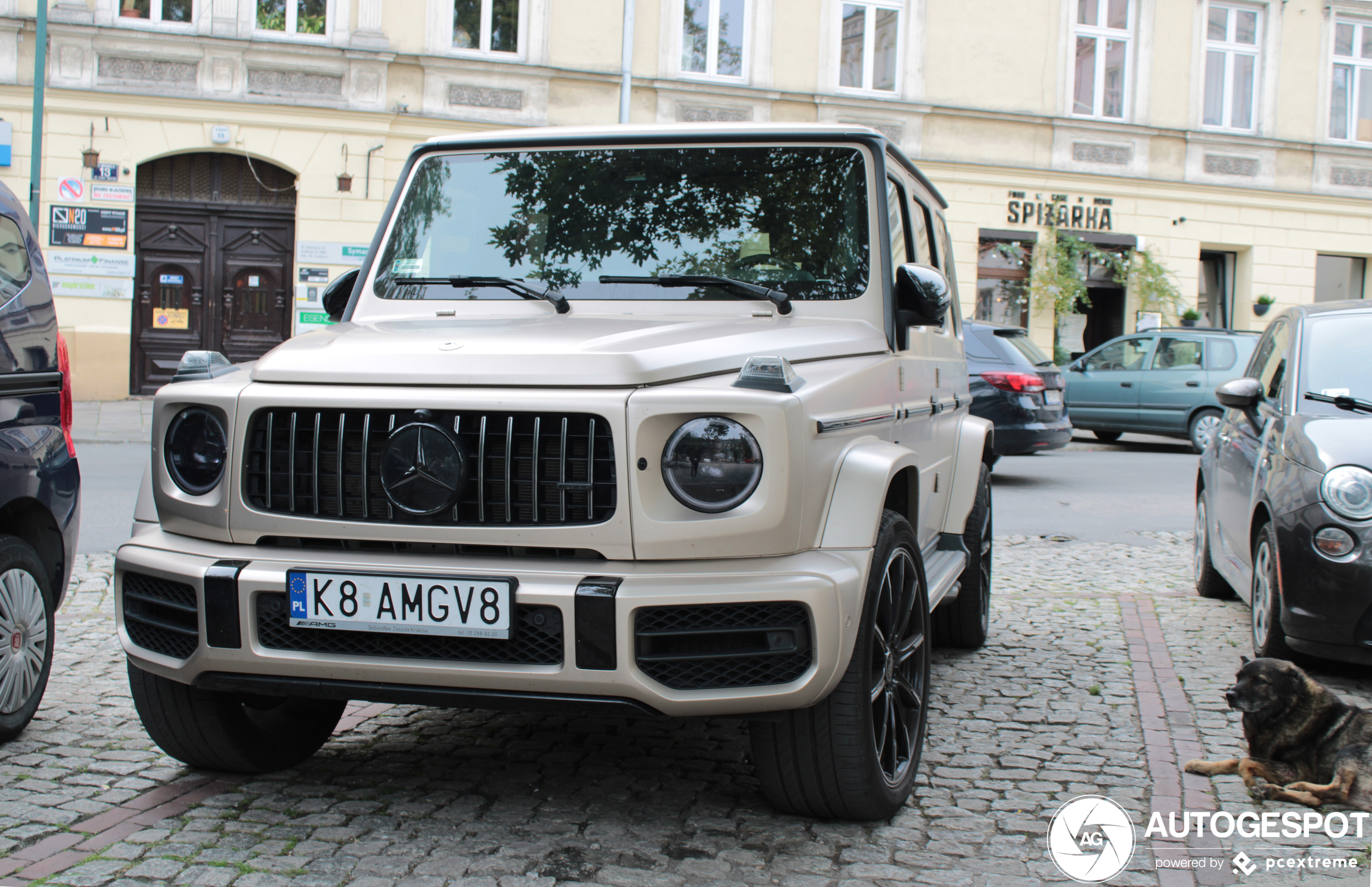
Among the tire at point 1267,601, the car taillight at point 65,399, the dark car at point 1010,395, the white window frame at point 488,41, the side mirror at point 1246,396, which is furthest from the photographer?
the white window frame at point 488,41

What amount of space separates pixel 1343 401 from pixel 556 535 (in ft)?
12.7

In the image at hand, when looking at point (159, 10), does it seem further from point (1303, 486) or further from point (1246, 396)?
point (1303, 486)

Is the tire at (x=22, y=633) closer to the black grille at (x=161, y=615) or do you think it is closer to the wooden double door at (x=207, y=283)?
the black grille at (x=161, y=615)

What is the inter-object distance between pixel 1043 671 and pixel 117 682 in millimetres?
3711

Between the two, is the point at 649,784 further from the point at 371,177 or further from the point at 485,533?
the point at 371,177

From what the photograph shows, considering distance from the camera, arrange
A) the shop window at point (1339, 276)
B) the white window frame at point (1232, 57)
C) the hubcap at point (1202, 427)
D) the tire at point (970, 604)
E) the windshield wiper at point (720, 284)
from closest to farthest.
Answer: the windshield wiper at point (720, 284), the tire at point (970, 604), the hubcap at point (1202, 427), the white window frame at point (1232, 57), the shop window at point (1339, 276)

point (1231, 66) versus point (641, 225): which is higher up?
point (1231, 66)

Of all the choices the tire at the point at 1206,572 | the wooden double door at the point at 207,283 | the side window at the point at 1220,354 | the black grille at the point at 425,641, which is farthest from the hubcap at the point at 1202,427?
the black grille at the point at 425,641

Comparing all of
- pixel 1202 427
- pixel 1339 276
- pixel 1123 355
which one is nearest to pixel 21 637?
pixel 1202 427

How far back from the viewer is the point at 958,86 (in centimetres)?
2114

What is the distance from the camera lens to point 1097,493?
1204 centimetres

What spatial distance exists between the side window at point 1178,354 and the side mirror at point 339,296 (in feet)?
47.3

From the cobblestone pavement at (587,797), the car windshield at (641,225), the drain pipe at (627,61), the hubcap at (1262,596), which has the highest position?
the drain pipe at (627,61)

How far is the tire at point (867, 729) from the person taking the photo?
307 cm
